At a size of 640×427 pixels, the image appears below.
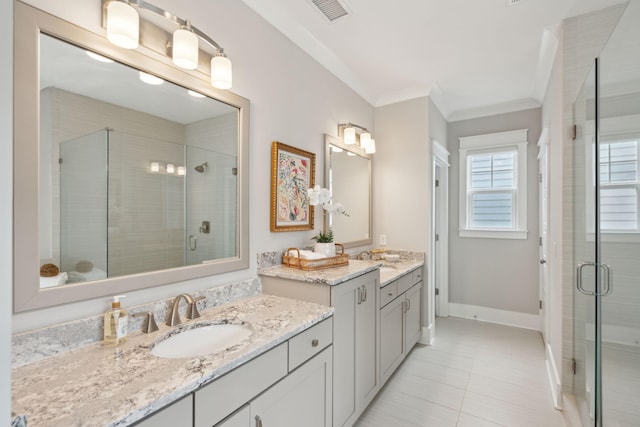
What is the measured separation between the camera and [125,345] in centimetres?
114

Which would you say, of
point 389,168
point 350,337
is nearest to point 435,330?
point 389,168

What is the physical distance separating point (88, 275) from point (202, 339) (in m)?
0.53

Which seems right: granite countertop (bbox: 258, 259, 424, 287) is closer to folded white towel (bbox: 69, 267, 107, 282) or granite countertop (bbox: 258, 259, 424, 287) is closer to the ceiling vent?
folded white towel (bbox: 69, 267, 107, 282)

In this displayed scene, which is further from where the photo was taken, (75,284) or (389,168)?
(389,168)

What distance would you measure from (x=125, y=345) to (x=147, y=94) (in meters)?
1.08

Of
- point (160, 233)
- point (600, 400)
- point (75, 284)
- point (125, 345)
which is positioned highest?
point (160, 233)

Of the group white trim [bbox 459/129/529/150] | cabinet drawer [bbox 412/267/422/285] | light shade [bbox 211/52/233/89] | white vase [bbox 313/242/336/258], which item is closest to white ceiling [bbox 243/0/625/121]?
white trim [bbox 459/129/529/150]

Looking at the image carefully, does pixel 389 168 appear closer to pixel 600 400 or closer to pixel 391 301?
pixel 391 301

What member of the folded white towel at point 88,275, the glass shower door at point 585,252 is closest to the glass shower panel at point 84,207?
the folded white towel at point 88,275

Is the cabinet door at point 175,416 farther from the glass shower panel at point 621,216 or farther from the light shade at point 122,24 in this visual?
the glass shower panel at point 621,216

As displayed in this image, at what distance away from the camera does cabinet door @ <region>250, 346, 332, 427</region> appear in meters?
1.15

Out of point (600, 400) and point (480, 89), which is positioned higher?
point (480, 89)

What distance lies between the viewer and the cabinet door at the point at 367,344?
1.93m

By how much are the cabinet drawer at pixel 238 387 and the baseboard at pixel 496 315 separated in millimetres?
3566
